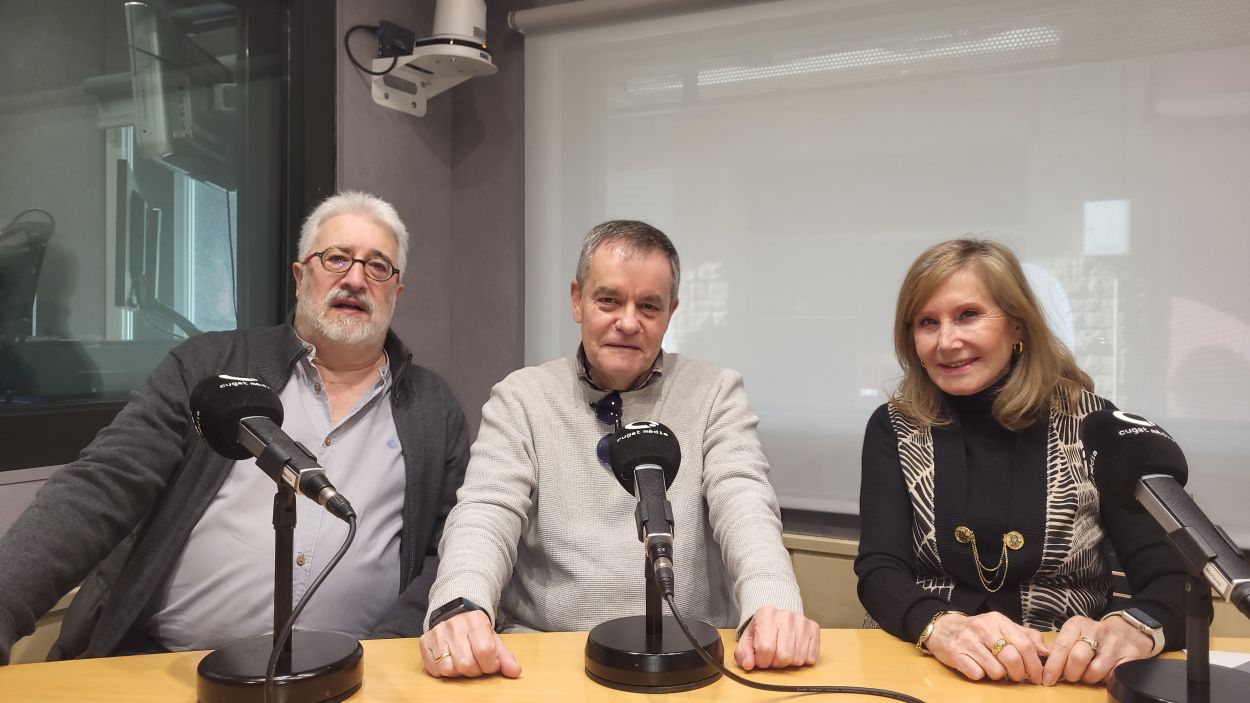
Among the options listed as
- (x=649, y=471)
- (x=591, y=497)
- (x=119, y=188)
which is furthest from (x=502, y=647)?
(x=119, y=188)

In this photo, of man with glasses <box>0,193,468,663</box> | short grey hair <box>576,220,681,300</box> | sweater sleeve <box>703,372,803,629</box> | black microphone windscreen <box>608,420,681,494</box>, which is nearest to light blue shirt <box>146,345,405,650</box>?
man with glasses <box>0,193,468,663</box>

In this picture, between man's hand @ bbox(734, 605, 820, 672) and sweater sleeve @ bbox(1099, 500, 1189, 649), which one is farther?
sweater sleeve @ bbox(1099, 500, 1189, 649)

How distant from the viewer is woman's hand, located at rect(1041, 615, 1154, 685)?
115 cm

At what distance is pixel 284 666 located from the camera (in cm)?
106

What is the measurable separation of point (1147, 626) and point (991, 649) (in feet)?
0.84

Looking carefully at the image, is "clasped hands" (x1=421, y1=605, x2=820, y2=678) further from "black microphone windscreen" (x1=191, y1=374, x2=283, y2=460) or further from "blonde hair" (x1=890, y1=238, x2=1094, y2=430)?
"blonde hair" (x1=890, y1=238, x2=1094, y2=430)

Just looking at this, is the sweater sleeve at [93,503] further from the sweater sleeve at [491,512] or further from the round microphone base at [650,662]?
the round microphone base at [650,662]

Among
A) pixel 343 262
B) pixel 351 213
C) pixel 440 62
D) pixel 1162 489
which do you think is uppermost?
pixel 440 62

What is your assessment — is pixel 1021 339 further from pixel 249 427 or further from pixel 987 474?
pixel 249 427

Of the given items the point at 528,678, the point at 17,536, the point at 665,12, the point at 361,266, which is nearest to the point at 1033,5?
the point at 665,12

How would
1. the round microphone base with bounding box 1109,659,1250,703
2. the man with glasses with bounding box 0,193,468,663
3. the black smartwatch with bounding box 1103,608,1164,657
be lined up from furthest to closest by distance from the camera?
the man with glasses with bounding box 0,193,468,663 < the black smartwatch with bounding box 1103,608,1164,657 < the round microphone base with bounding box 1109,659,1250,703

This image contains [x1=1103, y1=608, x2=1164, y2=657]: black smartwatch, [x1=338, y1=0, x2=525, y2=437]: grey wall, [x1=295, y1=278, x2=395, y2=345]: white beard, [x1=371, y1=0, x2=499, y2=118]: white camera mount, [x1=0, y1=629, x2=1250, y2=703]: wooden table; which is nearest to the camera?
[x1=0, y1=629, x2=1250, y2=703]: wooden table

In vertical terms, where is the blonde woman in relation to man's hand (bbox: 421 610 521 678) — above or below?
above

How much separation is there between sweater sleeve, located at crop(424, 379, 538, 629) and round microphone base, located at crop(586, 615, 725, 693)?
215mm
